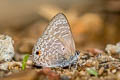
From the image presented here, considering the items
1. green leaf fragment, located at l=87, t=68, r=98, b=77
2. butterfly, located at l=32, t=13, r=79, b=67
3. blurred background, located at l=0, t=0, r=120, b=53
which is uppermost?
blurred background, located at l=0, t=0, r=120, b=53

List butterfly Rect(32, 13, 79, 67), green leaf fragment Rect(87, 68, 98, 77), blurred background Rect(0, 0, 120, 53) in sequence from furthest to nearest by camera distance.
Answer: blurred background Rect(0, 0, 120, 53), butterfly Rect(32, 13, 79, 67), green leaf fragment Rect(87, 68, 98, 77)

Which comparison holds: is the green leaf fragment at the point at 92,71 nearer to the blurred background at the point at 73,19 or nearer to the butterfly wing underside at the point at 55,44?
the butterfly wing underside at the point at 55,44

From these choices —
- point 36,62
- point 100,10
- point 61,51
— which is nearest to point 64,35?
point 61,51

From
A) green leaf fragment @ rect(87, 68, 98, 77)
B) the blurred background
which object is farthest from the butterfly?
the blurred background

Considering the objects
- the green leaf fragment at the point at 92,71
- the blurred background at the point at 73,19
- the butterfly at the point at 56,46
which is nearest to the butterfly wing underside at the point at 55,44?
the butterfly at the point at 56,46

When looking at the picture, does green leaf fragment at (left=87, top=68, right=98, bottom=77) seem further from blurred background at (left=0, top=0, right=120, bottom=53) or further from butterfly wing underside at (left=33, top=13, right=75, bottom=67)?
blurred background at (left=0, top=0, right=120, bottom=53)

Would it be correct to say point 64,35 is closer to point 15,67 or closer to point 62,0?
point 15,67

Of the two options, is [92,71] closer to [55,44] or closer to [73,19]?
[55,44]
